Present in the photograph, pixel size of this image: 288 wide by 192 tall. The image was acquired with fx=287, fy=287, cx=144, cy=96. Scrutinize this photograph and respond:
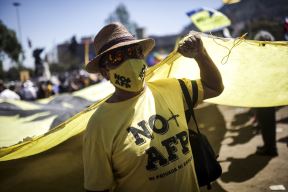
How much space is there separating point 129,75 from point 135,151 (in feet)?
1.87

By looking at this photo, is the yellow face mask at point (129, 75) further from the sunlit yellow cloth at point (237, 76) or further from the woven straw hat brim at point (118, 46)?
the sunlit yellow cloth at point (237, 76)

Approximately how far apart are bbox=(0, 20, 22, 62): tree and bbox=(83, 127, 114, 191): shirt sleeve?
47.3 meters

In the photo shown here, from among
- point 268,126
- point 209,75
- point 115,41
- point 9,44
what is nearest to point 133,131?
point 115,41

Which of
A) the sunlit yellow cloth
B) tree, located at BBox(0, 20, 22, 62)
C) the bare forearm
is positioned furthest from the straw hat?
tree, located at BBox(0, 20, 22, 62)

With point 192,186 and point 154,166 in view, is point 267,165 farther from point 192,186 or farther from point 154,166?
point 154,166

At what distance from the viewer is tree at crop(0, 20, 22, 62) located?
43606 mm

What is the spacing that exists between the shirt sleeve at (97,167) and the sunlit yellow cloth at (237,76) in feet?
3.35

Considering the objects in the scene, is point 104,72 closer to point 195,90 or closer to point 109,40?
point 109,40

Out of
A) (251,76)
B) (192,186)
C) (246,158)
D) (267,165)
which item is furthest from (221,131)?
(192,186)

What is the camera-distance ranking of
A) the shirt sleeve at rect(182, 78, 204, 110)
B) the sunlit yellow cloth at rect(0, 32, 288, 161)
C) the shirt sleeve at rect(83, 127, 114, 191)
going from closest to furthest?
the shirt sleeve at rect(83, 127, 114, 191), the shirt sleeve at rect(182, 78, 204, 110), the sunlit yellow cloth at rect(0, 32, 288, 161)

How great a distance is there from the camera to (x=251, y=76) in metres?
3.24

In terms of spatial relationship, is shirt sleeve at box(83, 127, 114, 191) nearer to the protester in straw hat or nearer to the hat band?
the protester in straw hat

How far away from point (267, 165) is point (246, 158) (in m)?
0.62

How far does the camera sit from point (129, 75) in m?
2.17
